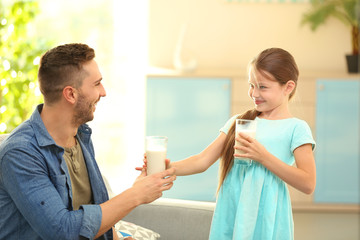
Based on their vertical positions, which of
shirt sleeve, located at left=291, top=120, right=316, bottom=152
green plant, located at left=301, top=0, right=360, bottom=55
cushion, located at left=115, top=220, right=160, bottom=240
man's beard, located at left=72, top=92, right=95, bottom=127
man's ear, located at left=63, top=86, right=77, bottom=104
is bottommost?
cushion, located at left=115, top=220, right=160, bottom=240

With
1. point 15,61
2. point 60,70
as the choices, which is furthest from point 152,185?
point 15,61

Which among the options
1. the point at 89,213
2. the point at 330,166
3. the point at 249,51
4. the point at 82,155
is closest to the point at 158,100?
the point at 249,51

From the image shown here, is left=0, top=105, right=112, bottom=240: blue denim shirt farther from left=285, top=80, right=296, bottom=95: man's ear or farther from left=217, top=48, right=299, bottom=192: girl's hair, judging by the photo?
left=285, top=80, right=296, bottom=95: man's ear

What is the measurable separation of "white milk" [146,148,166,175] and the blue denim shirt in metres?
0.24

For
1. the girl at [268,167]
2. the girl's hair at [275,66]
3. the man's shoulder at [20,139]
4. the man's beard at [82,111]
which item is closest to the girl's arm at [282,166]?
the girl at [268,167]

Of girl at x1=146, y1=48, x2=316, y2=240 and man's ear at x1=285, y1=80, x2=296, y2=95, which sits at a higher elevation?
man's ear at x1=285, y1=80, x2=296, y2=95

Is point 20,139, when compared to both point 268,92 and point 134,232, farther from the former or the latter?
point 268,92

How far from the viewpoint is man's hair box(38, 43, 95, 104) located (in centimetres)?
185

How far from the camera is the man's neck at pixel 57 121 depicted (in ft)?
6.19

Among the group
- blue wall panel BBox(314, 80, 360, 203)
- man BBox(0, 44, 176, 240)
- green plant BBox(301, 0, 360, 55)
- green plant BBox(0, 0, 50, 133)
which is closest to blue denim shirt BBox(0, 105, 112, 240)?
man BBox(0, 44, 176, 240)

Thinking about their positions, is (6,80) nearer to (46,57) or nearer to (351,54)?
(46,57)

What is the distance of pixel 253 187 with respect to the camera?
196 cm

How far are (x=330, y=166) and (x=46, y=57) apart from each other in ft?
10.9

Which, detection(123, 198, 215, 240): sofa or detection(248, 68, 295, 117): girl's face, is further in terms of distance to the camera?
detection(123, 198, 215, 240): sofa
